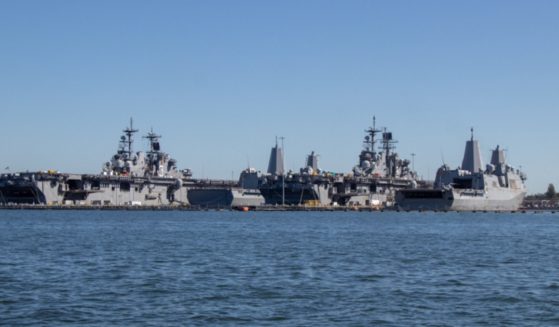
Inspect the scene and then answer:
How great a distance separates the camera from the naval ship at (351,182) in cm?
13312

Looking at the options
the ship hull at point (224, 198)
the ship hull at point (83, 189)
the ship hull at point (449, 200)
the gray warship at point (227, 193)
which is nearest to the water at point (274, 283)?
the ship hull at point (83, 189)

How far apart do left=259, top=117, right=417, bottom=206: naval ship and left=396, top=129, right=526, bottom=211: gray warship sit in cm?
642

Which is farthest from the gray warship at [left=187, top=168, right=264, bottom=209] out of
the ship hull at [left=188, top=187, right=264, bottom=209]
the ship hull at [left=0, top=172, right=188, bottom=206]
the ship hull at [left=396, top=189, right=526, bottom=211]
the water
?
the water

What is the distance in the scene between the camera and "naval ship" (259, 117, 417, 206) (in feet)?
437

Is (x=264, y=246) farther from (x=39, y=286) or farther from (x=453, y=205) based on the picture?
(x=453, y=205)

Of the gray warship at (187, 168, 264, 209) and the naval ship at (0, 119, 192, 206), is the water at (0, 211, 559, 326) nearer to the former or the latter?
the naval ship at (0, 119, 192, 206)

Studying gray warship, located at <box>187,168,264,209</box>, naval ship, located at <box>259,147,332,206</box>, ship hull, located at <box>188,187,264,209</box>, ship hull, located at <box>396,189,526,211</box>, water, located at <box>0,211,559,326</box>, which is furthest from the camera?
gray warship, located at <box>187,168,264,209</box>

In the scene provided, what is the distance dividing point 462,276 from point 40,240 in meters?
27.2

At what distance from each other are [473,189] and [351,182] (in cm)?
1669

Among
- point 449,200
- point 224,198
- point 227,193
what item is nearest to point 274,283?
point 449,200

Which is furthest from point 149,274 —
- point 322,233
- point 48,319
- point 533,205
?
point 533,205

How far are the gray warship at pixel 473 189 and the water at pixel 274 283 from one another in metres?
75.6

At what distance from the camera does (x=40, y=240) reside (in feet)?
176

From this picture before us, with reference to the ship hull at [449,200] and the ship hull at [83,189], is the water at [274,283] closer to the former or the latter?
the ship hull at [83,189]
